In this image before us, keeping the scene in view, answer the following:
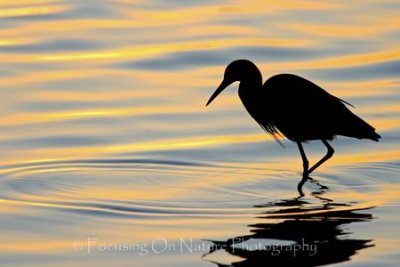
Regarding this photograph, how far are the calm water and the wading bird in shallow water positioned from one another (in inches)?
10.8

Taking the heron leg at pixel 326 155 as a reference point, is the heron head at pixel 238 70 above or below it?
above

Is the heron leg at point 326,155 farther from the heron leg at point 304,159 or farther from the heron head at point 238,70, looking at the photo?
the heron head at point 238,70

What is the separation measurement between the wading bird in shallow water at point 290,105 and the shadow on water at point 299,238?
69.8 inches

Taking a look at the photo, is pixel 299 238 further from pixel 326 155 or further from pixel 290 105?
pixel 290 105

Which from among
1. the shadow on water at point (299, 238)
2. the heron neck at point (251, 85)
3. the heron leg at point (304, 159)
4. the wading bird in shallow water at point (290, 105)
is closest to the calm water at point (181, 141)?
the shadow on water at point (299, 238)

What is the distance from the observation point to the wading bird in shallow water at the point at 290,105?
13.6 metres

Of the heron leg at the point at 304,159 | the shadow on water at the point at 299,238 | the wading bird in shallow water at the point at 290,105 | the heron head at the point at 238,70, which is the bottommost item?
the shadow on water at the point at 299,238

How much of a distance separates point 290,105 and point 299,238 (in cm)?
338

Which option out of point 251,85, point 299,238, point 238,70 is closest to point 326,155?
point 251,85

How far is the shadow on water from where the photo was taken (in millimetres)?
9961

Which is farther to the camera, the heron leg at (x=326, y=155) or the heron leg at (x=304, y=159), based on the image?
the heron leg at (x=326, y=155)

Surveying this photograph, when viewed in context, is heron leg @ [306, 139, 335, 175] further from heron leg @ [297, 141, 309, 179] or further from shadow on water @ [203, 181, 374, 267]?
shadow on water @ [203, 181, 374, 267]

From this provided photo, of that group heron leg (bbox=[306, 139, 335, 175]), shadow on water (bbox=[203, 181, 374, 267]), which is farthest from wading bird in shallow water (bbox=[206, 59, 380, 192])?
shadow on water (bbox=[203, 181, 374, 267])

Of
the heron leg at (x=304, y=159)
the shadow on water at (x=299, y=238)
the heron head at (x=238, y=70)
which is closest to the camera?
the shadow on water at (x=299, y=238)
